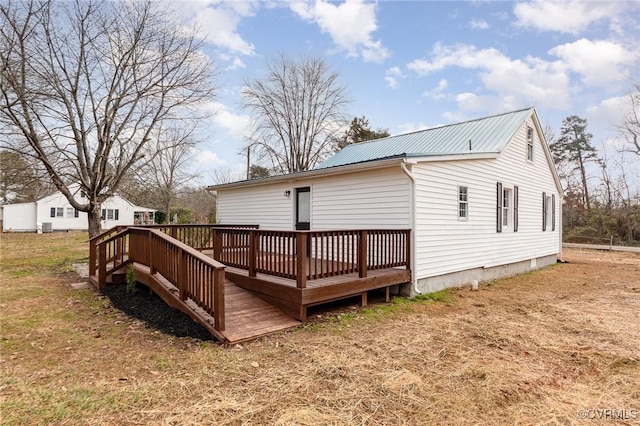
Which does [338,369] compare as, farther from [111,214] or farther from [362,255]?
[111,214]

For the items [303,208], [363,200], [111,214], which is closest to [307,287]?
[363,200]

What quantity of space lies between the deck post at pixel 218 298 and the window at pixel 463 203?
6.27m

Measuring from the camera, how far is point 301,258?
5.26 metres

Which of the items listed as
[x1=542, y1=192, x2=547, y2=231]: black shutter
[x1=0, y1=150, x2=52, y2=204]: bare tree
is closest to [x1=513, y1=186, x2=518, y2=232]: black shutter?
[x1=542, y1=192, x2=547, y2=231]: black shutter

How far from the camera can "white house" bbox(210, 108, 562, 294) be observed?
24.1ft

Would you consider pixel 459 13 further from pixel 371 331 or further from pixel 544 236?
pixel 371 331

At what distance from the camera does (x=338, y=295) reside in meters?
5.77

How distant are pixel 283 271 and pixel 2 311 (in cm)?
501

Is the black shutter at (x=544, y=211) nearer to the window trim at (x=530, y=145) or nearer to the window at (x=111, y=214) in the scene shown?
the window trim at (x=530, y=145)

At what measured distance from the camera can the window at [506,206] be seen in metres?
10.5

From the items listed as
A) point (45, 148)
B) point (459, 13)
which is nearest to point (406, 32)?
point (459, 13)

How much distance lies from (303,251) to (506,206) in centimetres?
817

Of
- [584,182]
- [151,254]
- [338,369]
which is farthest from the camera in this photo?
[584,182]

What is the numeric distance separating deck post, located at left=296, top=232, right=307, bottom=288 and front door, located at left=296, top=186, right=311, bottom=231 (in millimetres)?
4023
